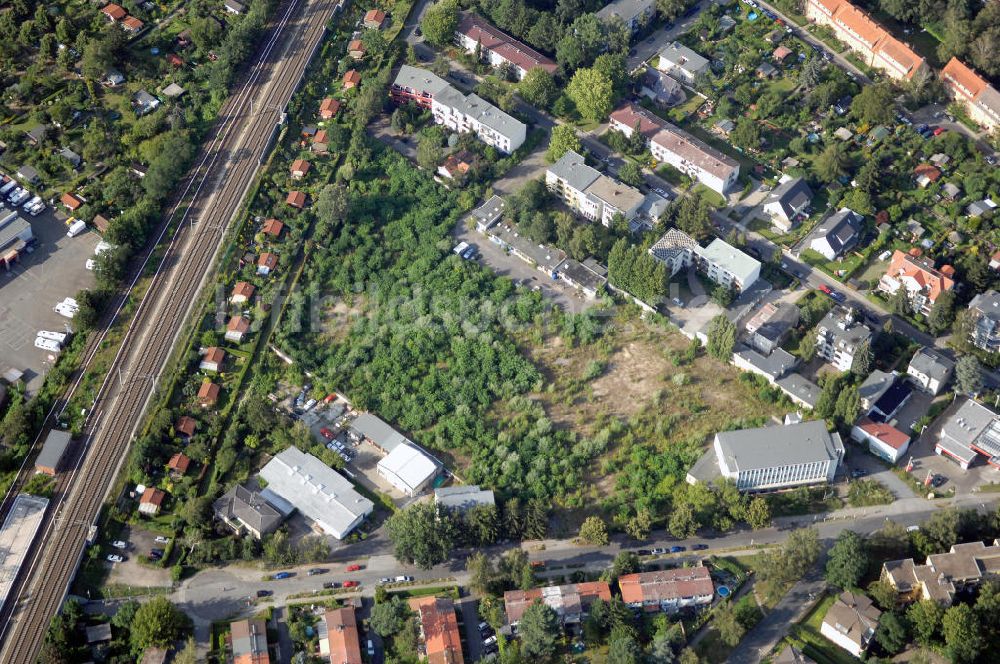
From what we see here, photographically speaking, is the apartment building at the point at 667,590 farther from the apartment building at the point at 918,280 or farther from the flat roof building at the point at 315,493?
the apartment building at the point at 918,280

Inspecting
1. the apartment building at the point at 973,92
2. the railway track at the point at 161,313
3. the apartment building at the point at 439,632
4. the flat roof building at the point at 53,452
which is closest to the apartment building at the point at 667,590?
the apartment building at the point at 439,632

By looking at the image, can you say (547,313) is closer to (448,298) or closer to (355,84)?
(448,298)

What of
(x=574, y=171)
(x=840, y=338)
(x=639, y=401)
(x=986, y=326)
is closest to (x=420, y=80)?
(x=574, y=171)

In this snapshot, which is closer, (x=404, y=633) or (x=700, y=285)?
(x=404, y=633)

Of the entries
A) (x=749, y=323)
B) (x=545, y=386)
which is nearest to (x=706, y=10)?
(x=749, y=323)

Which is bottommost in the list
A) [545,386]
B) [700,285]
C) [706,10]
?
[545,386]

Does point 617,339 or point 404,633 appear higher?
point 617,339
